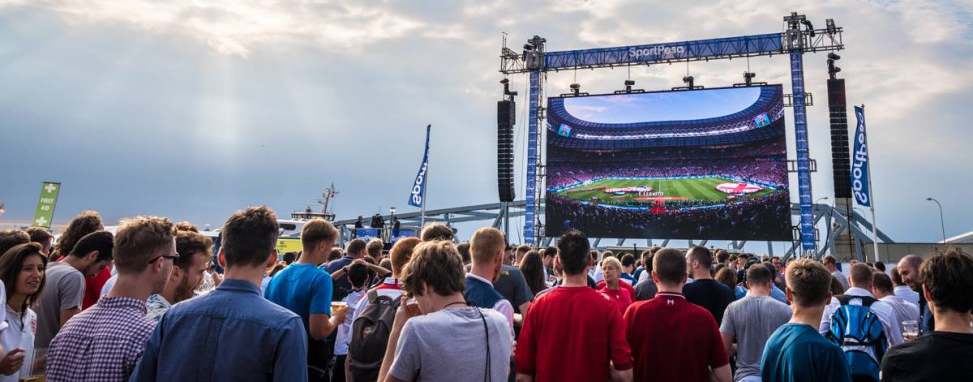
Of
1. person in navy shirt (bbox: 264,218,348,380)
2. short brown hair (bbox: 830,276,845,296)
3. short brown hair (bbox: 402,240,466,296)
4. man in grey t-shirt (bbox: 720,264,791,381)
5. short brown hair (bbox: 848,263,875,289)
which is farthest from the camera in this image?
short brown hair (bbox: 830,276,845,296)

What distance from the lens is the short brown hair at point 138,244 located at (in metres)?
2.56

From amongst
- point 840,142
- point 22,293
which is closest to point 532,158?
point 840,142

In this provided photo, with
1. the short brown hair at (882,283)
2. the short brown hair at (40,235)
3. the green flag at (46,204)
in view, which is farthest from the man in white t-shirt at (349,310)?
the green flag at (46,204)

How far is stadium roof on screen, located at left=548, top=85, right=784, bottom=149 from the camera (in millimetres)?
24125

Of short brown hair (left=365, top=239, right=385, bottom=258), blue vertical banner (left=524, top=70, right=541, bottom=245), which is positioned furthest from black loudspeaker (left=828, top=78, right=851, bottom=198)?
short brown hair (left=365, top=239, right=385, bottom=258)

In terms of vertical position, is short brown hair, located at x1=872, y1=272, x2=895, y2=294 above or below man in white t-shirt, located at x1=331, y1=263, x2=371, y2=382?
above

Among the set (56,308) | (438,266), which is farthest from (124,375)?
(56,308)

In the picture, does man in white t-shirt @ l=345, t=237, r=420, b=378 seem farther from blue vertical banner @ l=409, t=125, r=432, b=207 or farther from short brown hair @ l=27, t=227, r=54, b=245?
blue vertical banner @ l=409, t=125, r=432, b=207

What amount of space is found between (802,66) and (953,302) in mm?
23601

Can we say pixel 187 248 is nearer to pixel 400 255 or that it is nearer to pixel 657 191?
pixel 400 255

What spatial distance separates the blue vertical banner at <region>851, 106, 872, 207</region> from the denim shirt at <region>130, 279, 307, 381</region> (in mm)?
22705

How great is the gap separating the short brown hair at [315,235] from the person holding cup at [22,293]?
5.66 ft

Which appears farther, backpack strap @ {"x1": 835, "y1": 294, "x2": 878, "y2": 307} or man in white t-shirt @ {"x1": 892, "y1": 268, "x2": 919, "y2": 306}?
man in white t-shirt @ {"x1": 892, "y1": 268, "x2": 919, "y2": 306}

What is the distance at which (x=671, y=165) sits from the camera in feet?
81.9
